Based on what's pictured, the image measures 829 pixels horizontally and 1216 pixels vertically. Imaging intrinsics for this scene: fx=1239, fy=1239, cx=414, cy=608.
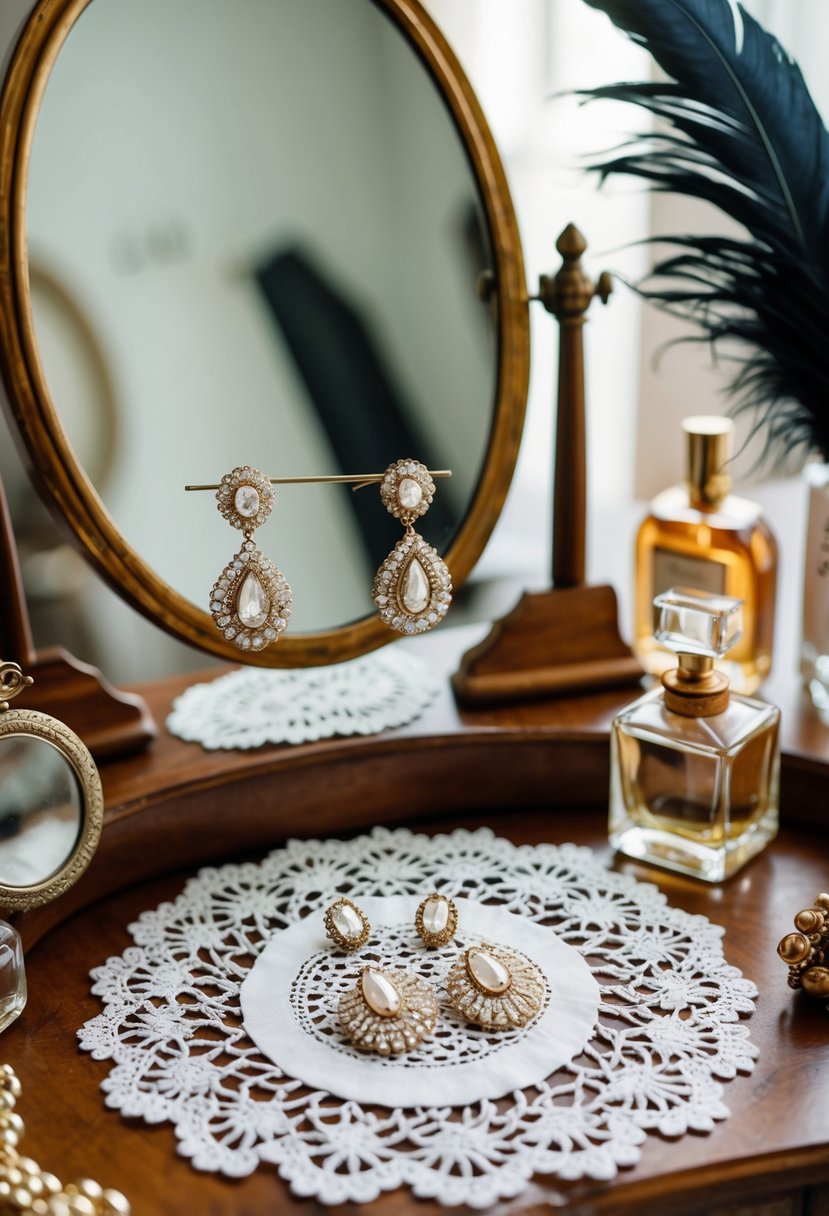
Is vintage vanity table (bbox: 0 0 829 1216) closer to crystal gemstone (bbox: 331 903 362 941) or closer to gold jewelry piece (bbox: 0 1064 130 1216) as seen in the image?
gold jewelry piece (bbox: 0 1064 130 1216)

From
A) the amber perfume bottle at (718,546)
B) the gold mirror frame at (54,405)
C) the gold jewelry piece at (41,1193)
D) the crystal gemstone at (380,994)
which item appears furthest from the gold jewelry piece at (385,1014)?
the amber perfume bottle at (718,546)

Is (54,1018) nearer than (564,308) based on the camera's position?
Yes

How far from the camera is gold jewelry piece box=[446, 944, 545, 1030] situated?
26.9 inches

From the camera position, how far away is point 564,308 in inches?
35.4

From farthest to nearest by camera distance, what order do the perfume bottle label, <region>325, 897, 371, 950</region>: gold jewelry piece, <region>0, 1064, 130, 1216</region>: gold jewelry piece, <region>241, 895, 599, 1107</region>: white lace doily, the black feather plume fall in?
the perfume bottle label, the black feather plume, <region>325, 897, 371, 950</region>: gold jewelry piece, <region>241, 895, 599, 1107</region>: white lace doily, <region>0, 1064, 130, 1216</region>: gold jewelry piece

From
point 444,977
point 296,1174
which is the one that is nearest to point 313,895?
point 444,977

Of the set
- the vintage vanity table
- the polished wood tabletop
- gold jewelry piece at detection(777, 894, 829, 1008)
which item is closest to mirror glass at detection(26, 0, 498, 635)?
the vintage vanity table

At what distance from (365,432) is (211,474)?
12cm

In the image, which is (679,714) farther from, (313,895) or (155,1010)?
(155,1010)

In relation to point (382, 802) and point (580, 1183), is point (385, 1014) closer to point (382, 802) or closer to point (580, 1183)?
point (580, 1183)

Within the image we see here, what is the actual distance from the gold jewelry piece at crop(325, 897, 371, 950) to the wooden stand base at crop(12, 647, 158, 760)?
0.21 meters

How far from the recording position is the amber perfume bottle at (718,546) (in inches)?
37.4

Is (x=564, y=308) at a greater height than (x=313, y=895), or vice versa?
(x=564, y=308)

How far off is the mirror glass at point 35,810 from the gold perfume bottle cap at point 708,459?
1.70 feet
